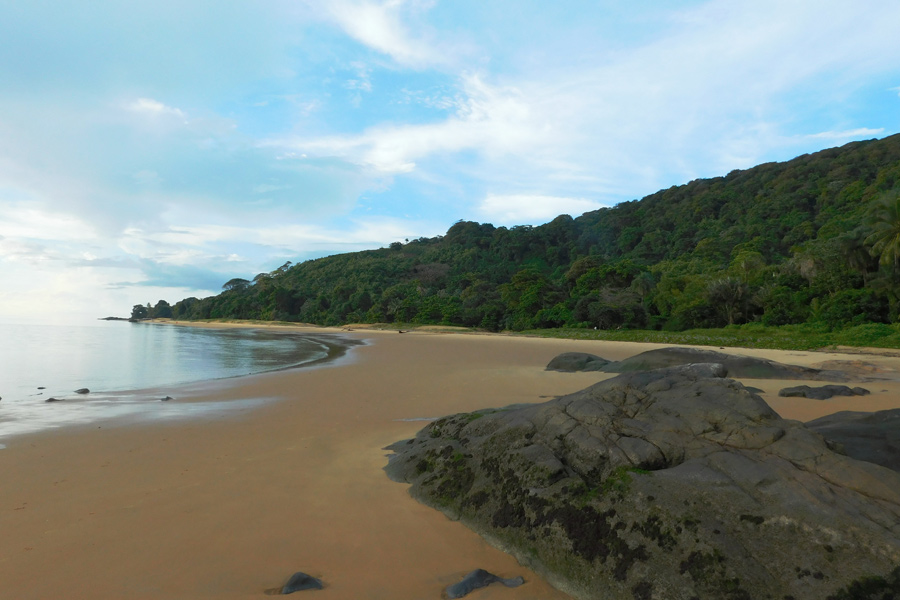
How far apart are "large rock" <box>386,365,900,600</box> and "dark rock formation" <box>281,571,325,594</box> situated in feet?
4.42

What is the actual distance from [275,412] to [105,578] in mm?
6163

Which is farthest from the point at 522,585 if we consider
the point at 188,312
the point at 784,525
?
the point at 188,312

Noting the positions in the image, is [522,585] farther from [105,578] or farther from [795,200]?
[795,200]

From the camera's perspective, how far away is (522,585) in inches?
129

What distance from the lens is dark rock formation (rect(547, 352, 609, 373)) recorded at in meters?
15.0

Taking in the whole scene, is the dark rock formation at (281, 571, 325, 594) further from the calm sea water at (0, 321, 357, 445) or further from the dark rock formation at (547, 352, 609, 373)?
the dark rock formation at (547, 352, 609, 373)

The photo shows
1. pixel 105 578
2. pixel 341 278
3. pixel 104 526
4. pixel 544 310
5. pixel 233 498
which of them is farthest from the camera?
pixel 341 278

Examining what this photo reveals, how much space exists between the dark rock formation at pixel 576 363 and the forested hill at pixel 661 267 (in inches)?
904

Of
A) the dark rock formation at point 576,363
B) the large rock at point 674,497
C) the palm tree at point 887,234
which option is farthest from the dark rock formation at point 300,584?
the palm tree at point 887,234

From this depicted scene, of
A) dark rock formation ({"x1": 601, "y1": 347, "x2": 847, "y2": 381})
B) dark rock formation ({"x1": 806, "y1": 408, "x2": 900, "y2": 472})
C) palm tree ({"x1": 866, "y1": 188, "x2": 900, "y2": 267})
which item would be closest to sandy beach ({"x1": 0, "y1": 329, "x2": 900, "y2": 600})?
dark rock formation ({"x1": 806, "y1": 408, "x2": 900, "y2": 472})

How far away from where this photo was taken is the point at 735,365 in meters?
13.1

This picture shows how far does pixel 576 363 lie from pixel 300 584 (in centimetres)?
1309

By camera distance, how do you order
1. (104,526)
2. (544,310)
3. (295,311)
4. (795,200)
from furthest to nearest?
1. (295,311)
2. (795,200)
3. (544,310)
4. (104,526)

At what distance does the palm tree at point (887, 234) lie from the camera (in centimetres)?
2962
